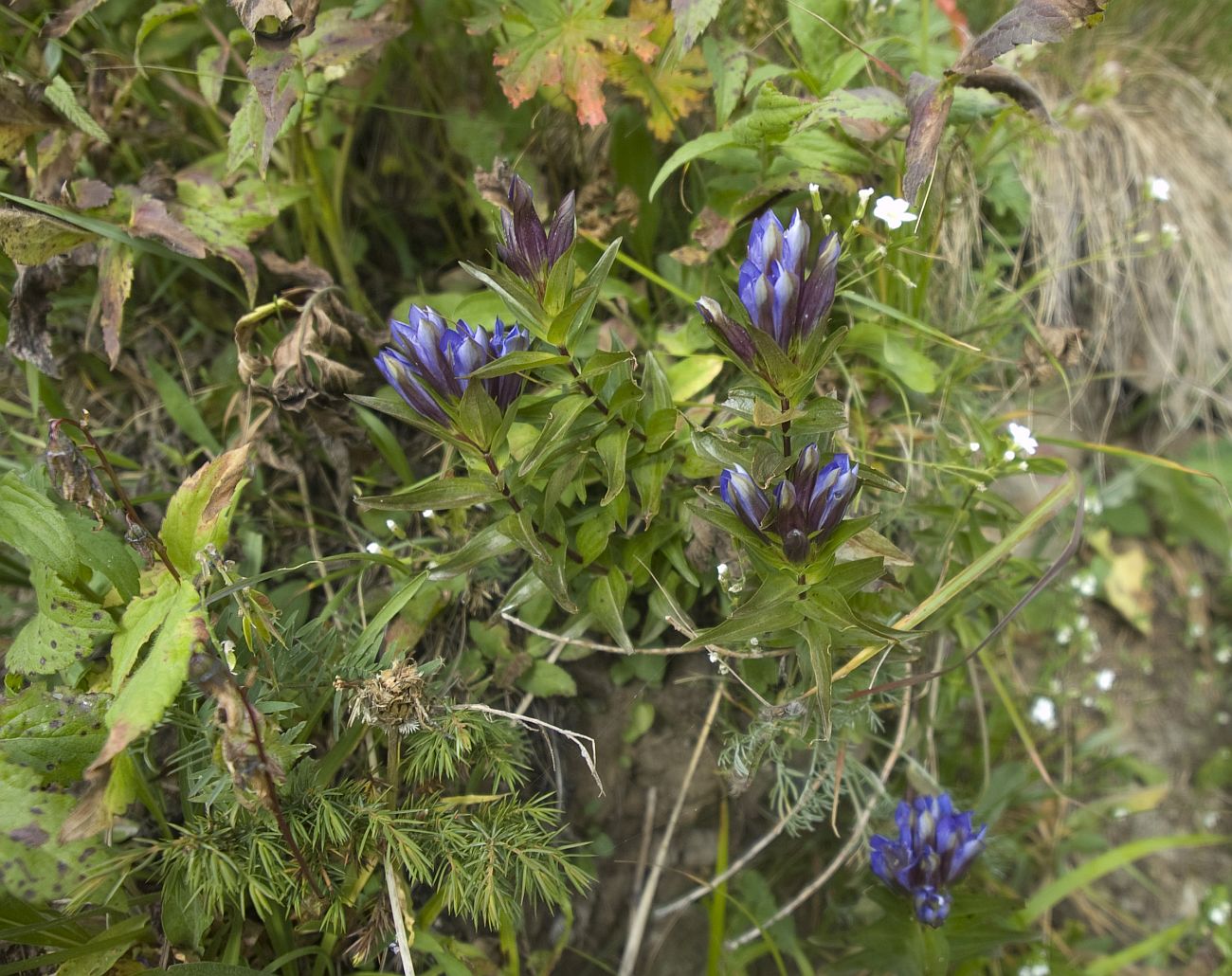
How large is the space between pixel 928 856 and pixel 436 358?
114 centimetres

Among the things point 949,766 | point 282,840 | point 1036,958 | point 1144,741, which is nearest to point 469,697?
point 282,840

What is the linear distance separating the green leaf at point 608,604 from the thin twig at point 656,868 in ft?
1.05

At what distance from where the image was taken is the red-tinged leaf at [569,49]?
4.86 feet

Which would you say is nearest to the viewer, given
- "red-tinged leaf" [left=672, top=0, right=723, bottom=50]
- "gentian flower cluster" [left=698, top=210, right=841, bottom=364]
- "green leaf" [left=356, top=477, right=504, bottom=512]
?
"gentian flower cluster" [left=698, top=210, right=841, bottom=364]

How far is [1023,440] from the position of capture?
147 centimetres

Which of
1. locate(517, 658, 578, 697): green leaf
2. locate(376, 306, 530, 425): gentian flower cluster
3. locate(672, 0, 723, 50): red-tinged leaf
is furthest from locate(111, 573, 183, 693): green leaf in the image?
locate(672, 0, 723, 50): red-tinged leaf

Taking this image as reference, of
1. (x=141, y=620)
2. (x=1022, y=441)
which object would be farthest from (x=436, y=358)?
(x=1022, y=441)

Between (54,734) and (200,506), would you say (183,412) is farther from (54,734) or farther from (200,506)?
(54,734)

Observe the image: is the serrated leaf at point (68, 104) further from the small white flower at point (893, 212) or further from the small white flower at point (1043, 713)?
the small white flower at point (1043, 713)

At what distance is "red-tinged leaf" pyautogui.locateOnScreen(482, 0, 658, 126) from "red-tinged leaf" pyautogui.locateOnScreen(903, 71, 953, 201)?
455mm

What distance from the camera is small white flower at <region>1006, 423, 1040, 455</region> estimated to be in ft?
4.74

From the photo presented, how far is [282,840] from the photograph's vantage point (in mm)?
1195

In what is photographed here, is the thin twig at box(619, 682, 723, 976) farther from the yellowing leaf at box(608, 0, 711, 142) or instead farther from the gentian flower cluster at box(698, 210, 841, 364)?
the yellowing leaf at box(608, 0, 711, 142)

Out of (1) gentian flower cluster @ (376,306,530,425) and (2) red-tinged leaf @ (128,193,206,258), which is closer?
(1) gentian flower cluster @ (376,306,530,425)
